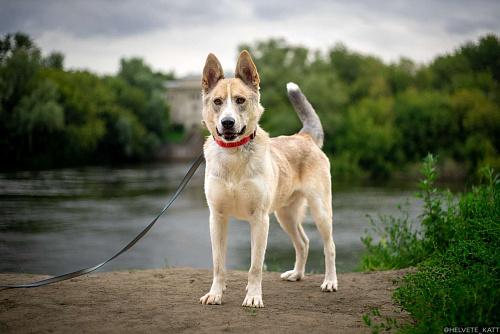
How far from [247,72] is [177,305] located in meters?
3.01

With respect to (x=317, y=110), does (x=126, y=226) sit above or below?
below

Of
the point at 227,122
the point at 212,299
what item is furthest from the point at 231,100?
the point at 212,299

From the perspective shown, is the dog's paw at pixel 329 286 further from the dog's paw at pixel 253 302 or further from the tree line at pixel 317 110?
the tree line at pixel 317 110

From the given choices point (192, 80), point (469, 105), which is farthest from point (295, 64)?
point (192, 80)

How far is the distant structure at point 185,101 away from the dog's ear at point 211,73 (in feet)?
296

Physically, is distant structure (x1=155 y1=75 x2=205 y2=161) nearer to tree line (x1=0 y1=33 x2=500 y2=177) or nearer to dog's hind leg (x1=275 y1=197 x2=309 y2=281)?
tree line (x1=0 y1=33 x2=500 y2=177)

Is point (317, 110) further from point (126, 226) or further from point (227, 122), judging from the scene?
point (227, 122)

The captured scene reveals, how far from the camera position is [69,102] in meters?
39.1

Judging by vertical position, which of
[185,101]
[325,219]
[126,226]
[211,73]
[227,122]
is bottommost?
[126,226]

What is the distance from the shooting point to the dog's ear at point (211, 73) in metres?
5.39

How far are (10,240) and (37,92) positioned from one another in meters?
22.7

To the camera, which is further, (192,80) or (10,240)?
(192,80)

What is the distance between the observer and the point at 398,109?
145ft

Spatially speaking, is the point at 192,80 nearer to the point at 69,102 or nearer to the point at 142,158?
the point at 142,158
